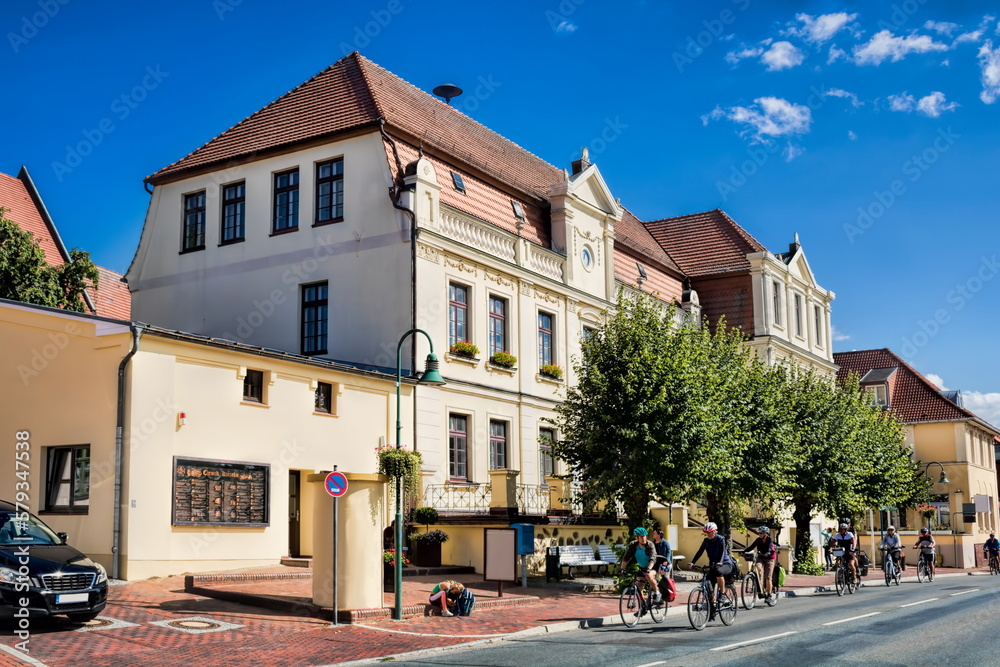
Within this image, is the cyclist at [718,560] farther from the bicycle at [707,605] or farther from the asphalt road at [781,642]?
the asphalt road at [781,642]

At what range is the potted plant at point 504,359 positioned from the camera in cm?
3098

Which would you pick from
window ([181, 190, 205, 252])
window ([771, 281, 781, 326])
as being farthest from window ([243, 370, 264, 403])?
window ([771, 281, 781, 326])

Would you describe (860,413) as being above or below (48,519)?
above

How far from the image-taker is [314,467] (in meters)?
24.4

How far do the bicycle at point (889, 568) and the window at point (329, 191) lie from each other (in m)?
18.5

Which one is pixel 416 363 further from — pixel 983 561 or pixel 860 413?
pixel 983 561

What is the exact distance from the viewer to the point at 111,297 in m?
41.1

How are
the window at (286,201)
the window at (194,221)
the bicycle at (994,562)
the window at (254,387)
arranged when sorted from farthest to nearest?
the bicycle at (994,562) → the window at (194,221) → the window at (286,201) → the window at (254,387)

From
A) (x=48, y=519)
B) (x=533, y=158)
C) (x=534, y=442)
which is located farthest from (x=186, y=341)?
(x=533, y=158)

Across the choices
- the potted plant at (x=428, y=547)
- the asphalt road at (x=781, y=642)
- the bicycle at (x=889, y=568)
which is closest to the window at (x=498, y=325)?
the potted plant at (x=428, y=547)

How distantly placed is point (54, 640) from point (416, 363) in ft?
47.5

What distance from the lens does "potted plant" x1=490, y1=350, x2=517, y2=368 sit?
31.0 meters

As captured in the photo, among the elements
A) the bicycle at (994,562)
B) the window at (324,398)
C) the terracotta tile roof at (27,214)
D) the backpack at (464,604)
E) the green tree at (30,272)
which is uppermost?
the terracotta tile roof at (27,214)

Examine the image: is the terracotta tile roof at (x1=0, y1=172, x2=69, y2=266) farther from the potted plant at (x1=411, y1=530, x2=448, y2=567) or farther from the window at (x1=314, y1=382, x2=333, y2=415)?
the potted plant at (x1=411, y1=530, x2=448, y2=567)
